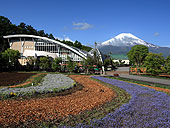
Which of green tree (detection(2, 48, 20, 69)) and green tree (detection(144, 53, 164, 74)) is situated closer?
green tree (detection(144, 53, 164, 74))

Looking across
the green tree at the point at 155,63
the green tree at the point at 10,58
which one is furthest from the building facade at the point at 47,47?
the green tree at the point at 155,63

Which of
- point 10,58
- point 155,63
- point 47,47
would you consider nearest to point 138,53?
point 47,47

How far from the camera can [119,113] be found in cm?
676

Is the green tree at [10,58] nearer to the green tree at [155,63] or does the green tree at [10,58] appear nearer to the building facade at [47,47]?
the building facade at [47,47]

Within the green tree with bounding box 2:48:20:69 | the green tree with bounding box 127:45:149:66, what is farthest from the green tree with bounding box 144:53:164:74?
the green tree with bounding box 127:45:149:66

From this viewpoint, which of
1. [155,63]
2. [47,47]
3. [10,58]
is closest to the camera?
[155,63]

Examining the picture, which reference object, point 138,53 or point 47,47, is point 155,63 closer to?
point 47,47

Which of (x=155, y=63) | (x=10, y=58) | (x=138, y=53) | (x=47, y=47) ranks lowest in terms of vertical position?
(x=155, y=63)

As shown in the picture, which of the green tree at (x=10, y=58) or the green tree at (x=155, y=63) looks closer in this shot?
the green tree at (x=155, y=63)

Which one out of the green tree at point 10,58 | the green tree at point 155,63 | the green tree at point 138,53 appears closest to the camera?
the green tree at point 155,63

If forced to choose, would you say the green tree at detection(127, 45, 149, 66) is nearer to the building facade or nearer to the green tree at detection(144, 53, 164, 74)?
the building facade

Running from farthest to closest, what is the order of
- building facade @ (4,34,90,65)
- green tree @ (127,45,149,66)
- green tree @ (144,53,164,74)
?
green tree @ (127,45,149,66) < building facade @ (4,34,90,65) < green tree @ (144,53,164,74)

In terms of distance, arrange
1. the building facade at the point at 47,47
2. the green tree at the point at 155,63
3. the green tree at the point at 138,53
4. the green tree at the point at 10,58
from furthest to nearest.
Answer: the green tree at the point at 138,53
the building facade at the point at 47,47
the green tree at the point at 10,58
the green tree at the point at 155,63

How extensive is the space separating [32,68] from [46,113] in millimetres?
42071
